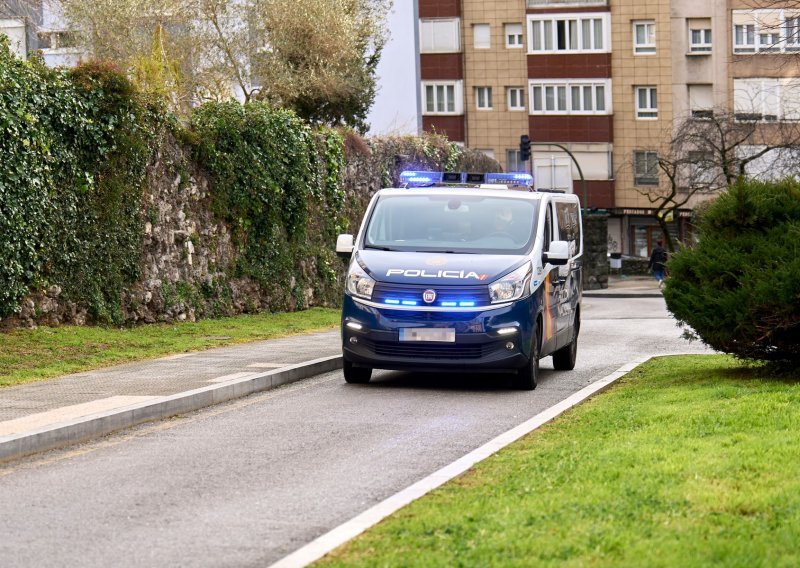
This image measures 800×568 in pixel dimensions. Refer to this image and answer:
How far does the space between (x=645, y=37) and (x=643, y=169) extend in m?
6.39

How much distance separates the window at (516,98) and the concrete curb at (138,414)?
57371 mm

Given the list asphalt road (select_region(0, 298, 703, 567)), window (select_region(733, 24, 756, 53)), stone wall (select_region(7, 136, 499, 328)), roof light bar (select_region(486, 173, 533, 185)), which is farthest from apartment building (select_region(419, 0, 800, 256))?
asphalt road (select_region(0, 298, 703, 567))

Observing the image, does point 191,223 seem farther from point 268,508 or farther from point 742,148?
point 742,148

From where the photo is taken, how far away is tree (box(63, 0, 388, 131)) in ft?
127

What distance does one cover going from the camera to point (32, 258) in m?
17.9

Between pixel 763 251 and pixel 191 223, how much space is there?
12.2m

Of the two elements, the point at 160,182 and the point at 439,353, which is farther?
the point at 160,182

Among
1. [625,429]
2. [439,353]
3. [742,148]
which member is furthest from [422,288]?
[742,148]

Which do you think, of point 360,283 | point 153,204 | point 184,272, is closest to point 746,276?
point 360,283

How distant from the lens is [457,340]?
1429 centimetres

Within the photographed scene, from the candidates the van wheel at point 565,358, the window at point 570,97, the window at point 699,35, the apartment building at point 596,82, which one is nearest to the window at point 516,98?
the apartment building at point 596,82

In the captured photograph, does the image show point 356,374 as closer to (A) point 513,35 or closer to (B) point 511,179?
(B) point 511,179

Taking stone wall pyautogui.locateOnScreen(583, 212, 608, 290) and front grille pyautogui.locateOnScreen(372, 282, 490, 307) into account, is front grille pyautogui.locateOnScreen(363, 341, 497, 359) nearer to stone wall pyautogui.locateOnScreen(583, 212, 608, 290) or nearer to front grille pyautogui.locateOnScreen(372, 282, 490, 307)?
front grille pyautogui.locateOnScreen(372, 282, 490, 307)

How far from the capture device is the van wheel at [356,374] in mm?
15180
